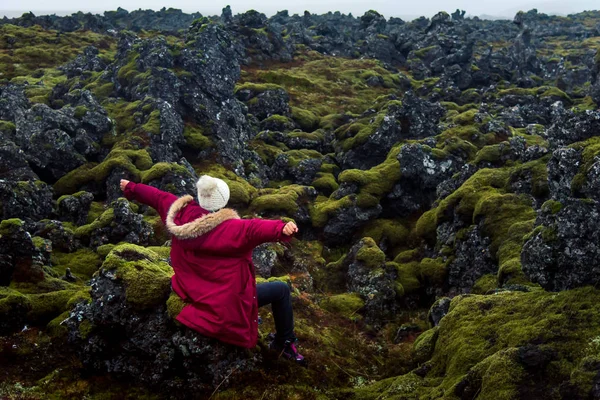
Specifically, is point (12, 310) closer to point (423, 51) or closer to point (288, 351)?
point (288, 351)

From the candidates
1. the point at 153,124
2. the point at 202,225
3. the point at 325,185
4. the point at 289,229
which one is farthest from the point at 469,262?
the point at 153,124

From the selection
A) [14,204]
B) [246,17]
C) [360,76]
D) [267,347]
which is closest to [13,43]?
[246,17]

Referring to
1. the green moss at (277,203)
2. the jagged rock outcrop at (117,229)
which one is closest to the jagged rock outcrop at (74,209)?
the jagged rock outcrop at (117,229)

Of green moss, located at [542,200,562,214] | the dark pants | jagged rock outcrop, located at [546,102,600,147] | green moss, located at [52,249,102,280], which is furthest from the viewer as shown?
green moss, located at [52,249,102,280]

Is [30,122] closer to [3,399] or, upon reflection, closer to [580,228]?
[3,399]

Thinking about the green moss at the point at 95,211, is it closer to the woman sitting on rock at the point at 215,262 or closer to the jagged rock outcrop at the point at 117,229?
the jagged rock outcrop at the point at 117,229

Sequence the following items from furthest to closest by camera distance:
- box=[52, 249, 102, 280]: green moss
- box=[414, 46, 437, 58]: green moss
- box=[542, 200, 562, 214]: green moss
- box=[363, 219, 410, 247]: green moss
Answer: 1. box=[414, 46, 437, 58]: green moss
2. box=[363, 219, 410, 247]: green moss
3. box=[52, 249, 102, 280]: green moss
4. box=[542, 200, 562, 214]: green moss

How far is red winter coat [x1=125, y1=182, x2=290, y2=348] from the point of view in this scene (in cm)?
962

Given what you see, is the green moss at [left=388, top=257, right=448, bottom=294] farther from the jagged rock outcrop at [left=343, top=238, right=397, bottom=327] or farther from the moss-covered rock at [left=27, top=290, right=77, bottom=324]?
the moss-covered rock at [left=27, top=290, right=77, bottom=324]

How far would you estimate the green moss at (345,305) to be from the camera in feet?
64.5

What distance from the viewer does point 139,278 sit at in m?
11.9

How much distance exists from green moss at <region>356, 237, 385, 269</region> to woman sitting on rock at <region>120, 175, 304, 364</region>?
1272cm

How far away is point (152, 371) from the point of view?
11164 mm

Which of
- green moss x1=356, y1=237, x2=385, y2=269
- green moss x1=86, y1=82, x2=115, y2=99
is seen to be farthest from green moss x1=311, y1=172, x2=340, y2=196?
green moss x1=86, y1=82, x2=115, y2=99
